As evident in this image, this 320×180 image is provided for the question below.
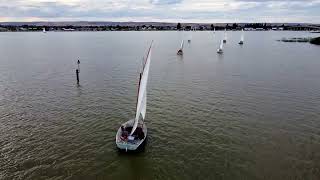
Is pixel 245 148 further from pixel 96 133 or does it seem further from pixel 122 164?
pixel 96 133

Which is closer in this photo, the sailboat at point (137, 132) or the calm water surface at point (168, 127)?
the calm water surface at point (168, 127)

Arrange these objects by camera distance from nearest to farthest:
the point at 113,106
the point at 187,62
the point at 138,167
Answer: the point at 138,167 → the point at 113,106 → the point at 187,62

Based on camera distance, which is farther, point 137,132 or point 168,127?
point 168,127

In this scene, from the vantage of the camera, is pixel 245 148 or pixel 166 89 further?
pixel 166 89

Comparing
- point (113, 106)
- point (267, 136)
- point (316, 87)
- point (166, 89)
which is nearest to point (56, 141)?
point (113, 106)

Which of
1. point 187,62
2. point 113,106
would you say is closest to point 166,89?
point 113,106

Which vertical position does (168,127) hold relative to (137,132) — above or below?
below

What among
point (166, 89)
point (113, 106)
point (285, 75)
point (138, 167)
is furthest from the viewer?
point (285, 75)

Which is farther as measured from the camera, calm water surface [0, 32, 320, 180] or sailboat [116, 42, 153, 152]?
sailboat [116, 42, 153, 152]

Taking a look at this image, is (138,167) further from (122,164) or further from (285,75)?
(285,75)
